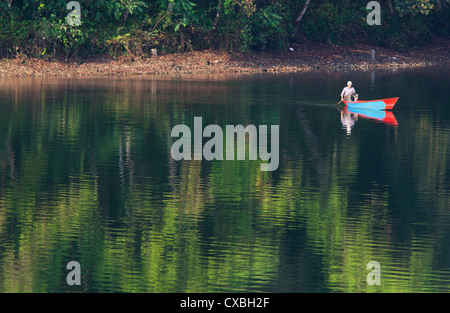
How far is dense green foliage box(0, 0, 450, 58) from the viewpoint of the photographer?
194ft

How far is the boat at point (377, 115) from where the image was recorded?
1553 inches

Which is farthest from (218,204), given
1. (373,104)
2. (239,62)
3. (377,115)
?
(239,62)

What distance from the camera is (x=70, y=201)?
73.5 ft

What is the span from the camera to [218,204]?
882 inches

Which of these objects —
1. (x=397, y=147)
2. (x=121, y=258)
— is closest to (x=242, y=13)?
(x=397, y=147)

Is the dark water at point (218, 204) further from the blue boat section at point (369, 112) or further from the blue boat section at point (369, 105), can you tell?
the blue boat section at point (369, 105)

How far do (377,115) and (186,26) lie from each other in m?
26.0

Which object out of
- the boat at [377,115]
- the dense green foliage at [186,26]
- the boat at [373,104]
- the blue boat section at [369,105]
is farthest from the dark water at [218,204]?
the dense green foliage at [186,26]

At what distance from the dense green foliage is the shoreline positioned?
0.85 metres

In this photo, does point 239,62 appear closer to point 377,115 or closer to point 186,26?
point 186,26

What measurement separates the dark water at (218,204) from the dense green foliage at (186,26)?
59.9 ft

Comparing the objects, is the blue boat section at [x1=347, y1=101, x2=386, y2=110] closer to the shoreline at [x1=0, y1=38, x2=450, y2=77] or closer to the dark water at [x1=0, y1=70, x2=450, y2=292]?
the dark water at [x1=0, y1=70, x2=450, y2=292]
